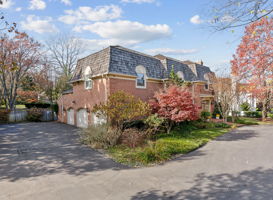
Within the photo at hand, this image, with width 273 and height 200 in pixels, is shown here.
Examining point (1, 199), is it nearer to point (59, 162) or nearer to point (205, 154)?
point (59, 162)

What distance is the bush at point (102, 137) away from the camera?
30.3 ft

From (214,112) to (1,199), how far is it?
24762 millimetres

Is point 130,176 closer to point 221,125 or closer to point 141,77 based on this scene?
point 141,77

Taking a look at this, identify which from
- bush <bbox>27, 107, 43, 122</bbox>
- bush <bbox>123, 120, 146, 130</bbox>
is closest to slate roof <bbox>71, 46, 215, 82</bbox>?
bush <bbox>123, 120, 146, 130</bbox>

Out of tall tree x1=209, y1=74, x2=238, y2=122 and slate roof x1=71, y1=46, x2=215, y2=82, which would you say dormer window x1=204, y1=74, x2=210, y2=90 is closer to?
tall tree x1=209, y1=74, x2=238, y2=122

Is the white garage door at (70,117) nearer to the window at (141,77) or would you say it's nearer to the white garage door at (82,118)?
the white garage door at (82,118)

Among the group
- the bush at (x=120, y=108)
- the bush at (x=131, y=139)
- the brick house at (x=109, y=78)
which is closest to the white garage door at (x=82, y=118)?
the brick house at (x=109, y=78)

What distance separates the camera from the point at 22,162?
6.74 m

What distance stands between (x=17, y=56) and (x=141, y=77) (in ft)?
50.0

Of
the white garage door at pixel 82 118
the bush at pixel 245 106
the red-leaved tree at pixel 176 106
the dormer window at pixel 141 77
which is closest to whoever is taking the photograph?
the red-leaved tree at pixel 176 106

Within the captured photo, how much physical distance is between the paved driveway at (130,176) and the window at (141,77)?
7.71m

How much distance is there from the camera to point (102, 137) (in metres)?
9.40

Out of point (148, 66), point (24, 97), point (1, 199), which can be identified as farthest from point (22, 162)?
point (24, 97)

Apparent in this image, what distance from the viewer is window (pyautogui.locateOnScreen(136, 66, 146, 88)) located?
557 inches
